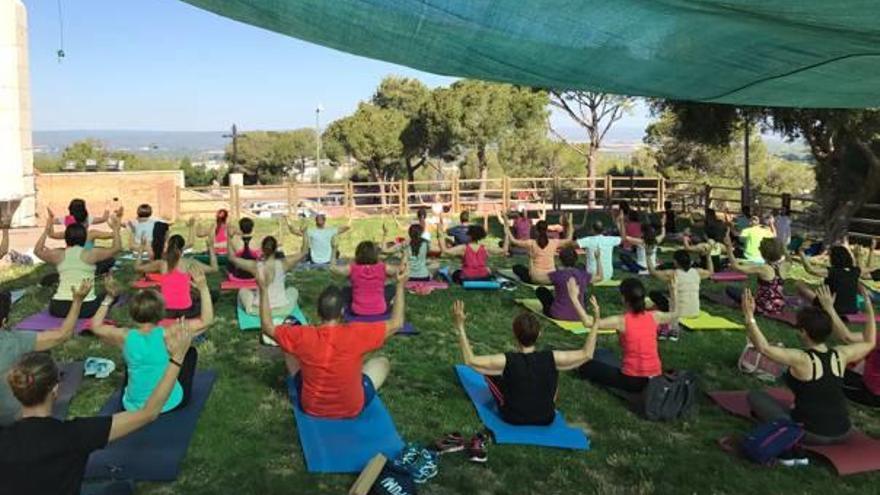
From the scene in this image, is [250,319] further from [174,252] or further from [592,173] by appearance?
[592,173]

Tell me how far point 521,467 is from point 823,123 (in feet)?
51.5

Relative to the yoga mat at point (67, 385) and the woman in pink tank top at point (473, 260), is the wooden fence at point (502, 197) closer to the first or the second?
the woman in pink tank top at point (473, 260)

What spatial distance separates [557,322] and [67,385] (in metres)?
5.80

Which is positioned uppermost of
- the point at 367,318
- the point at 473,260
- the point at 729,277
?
the point at 473,260

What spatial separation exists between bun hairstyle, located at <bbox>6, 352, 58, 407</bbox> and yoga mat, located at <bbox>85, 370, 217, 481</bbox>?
5.53 feet

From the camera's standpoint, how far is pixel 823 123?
17344 mm

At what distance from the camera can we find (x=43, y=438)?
3.19 m

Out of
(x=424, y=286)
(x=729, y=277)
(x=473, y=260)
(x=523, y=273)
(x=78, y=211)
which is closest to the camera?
(x=78, y=211)

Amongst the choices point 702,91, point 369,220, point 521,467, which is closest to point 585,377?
point 521,467

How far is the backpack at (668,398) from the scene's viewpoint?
608 centimetres

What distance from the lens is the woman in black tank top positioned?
5.17 metres

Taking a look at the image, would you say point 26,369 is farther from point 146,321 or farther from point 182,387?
point 182,387

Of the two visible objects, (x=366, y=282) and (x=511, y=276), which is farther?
(x=511, y=276)

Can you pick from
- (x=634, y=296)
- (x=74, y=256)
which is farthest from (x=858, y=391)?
(x=74, y=256)
